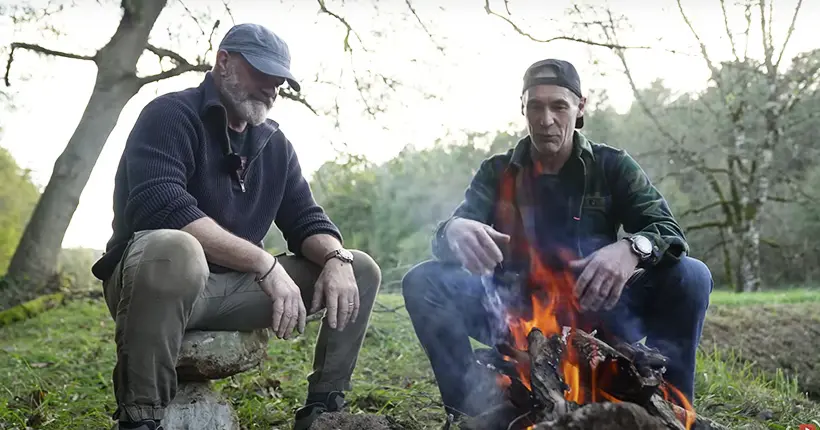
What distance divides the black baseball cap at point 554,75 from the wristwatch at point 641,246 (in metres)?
0.71

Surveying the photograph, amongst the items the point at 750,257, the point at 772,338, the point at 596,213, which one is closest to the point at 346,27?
A: the point at 596,213

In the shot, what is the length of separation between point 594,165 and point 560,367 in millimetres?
1080

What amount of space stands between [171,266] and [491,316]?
4.16ft

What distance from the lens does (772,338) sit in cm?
630

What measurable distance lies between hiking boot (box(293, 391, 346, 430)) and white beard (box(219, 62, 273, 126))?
117cm

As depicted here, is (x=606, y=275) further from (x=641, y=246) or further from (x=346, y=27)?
(x=346, y=27)

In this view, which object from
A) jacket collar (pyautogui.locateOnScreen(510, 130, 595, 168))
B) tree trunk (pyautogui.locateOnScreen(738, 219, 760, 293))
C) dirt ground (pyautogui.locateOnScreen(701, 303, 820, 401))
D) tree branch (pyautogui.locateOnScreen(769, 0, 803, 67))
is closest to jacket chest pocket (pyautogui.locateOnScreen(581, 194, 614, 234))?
jacket collar (pyautogui.locateOnScreen(510, 130, 595, 168))

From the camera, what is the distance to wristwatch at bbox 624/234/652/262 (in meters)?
2.23

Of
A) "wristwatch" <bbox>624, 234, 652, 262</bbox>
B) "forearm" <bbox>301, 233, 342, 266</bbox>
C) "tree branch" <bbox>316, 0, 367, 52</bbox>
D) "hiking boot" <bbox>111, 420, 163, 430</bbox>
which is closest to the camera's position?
"hiking boot" <bbox>111, 420, 163, 430</bbox>

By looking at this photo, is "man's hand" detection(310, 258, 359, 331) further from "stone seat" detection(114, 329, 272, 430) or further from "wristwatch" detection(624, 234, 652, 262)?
"wristwatch" detection(624, 234, 652, 262)

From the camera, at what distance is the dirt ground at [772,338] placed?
228 inches

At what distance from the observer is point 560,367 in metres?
1.91

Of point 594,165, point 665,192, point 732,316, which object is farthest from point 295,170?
point 665,192

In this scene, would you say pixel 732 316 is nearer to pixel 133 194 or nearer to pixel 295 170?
pixel 295 170
